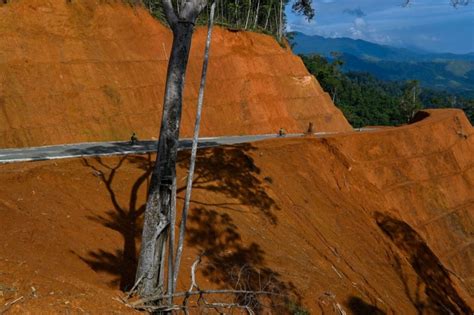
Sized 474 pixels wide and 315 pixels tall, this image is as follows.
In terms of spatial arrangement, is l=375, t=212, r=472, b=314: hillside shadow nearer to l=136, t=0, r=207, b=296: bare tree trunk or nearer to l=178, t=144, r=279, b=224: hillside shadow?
l=178, t=144, r=279, b=224: hillside shadow

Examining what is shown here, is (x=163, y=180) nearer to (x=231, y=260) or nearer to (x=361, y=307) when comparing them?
(x=231, y=260)

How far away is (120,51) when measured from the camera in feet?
95.9

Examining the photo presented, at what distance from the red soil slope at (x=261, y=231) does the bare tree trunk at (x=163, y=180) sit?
2.14 feet

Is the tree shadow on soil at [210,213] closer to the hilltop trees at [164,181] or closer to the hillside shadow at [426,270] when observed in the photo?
the hilltop trees at [164,181]

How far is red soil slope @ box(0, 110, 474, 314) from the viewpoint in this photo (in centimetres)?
854

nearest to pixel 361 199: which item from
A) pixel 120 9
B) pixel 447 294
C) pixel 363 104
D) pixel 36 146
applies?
pixel 447 294

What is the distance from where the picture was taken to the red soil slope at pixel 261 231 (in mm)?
8539

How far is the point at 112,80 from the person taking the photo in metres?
27.6

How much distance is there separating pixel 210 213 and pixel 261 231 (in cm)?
176

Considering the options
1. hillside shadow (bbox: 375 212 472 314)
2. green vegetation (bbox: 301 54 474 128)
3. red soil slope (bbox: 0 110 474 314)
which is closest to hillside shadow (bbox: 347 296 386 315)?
red soil slope (bbox: 0 110 474 314)

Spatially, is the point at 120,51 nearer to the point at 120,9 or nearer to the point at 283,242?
the point at 120,9

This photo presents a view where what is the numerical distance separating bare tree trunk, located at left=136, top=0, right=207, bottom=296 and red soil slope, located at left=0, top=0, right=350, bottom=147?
60.6 feet

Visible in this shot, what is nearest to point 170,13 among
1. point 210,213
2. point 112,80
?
point 210,213

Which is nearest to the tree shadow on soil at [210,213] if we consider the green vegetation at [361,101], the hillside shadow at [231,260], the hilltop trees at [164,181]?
the hillside shadow at [231,260]
